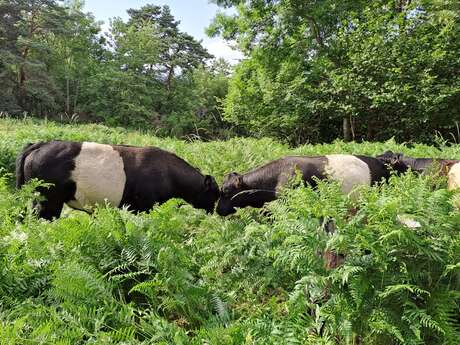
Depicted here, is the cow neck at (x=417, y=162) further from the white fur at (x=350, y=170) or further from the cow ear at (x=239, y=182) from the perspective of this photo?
the cow ear at (x=239, y=182)

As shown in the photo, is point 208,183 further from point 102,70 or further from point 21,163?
point 102,70

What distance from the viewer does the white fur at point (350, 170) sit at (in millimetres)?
5246

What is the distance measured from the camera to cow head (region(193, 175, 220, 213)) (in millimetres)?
5754

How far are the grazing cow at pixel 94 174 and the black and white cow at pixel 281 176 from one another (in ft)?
2.92

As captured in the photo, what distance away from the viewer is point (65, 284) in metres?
2.48

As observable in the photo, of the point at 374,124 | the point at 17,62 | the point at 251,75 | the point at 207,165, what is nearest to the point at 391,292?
the point at 207,165

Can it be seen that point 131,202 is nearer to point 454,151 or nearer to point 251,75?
point 454,151

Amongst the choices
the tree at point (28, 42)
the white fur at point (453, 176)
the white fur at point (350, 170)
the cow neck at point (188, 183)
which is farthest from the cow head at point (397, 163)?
the tree at point (28, 42)

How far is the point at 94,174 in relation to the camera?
16.3ft

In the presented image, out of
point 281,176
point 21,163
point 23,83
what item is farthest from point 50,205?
point 23,83

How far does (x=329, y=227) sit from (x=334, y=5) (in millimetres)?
18710

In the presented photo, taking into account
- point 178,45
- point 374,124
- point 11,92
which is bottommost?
point 11,92

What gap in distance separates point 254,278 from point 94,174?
2960 mm

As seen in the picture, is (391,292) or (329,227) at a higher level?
(329,227)
